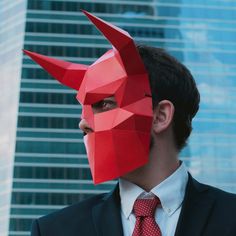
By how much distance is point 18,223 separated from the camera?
65500 mm

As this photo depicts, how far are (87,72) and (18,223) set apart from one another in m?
64.9

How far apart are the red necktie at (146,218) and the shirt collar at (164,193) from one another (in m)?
0.03

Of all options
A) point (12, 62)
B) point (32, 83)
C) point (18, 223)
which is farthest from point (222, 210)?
point (12, 62)

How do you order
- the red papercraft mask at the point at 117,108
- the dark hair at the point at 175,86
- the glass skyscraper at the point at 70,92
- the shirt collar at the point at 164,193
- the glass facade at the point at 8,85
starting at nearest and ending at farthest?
1. the red papercraft mask at the point at 117,108
2. the shirt collar at the point at 164,193
3. the dark hair at the point at 175,86
4. the glass skyscraper at the point at 70,92
5. the glass facade at the point at 8,85

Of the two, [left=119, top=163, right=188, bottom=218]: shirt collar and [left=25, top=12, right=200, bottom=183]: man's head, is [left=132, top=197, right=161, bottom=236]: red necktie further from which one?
[left=25, top=12, right=200, bottom=183]: man's head

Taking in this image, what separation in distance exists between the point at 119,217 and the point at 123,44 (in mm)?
708

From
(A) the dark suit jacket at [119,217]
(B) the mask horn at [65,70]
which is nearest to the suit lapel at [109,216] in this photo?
(A) the dark suit jacket at [119,217]

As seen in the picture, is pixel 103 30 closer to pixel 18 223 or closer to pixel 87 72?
pixel 87 72

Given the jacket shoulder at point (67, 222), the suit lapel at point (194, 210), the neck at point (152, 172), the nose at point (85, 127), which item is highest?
the nose at point (85, 127)

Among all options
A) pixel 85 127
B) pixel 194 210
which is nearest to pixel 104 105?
pixel 85 127

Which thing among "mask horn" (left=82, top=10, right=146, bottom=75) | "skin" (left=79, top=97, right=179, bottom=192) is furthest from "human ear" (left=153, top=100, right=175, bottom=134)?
"mask horn" (left=82, top=10, right=146, bottom=75)

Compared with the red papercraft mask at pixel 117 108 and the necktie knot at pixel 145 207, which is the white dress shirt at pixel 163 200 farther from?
the red papercraft mask at pixel 117 108

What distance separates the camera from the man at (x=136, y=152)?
238cm

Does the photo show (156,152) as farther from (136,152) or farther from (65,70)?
(65,70)
